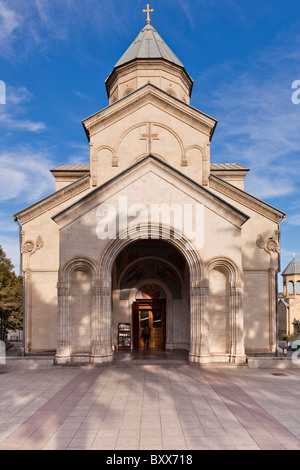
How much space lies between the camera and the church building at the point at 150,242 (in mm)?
15953

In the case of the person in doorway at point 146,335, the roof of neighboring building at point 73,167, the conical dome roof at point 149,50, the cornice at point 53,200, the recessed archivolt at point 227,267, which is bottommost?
the person in doorway at point 146,335

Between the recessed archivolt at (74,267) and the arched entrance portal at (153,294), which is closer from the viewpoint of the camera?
the recessed archivolt at (74,267)

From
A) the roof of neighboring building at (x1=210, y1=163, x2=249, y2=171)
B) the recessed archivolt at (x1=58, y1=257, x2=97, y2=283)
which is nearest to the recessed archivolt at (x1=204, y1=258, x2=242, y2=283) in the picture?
the recessed archivolt at (x1=58, y1=257, x2=97, y2=283)

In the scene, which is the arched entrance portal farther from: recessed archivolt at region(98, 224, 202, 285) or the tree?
the tree

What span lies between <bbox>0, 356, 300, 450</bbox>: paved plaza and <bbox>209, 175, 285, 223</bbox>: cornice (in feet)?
25.0

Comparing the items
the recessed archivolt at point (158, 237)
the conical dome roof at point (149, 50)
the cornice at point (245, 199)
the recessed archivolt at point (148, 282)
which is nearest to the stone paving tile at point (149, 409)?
the recessed archivolt at point (158, 237)

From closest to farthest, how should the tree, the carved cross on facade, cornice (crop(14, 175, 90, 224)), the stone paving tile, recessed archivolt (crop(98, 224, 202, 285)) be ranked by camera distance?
1. the stone paving tile
2. recessed archivolt (crop(98, 224, 202, 285))
3. cornice (crop(14, 175, 90, 224))
4. the carved cross on facade
5. the tree

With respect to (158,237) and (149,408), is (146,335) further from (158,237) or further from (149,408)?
(149,408)

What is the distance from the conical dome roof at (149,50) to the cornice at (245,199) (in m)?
8.62

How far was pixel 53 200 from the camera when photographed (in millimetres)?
19375

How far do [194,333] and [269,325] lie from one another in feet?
14.9

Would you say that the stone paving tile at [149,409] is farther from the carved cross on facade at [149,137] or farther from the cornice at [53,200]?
the carved cross on facade at [149,137]

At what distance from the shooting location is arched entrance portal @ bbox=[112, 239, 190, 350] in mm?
20312
